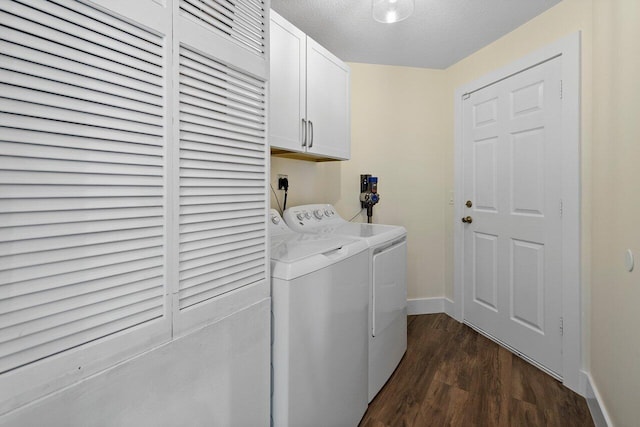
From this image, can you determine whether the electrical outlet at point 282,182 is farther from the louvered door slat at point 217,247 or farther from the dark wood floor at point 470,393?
the dark wood floor at point 470,393

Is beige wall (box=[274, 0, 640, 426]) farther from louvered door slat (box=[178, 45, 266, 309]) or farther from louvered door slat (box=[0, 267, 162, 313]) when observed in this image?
louvered door slat (box=[0, 267, 162, 313])

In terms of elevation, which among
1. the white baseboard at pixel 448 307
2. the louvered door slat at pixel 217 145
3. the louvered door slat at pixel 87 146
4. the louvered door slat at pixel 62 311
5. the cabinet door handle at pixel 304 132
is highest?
the cabinet door handle at pixel 304 132

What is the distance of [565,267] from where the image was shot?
196 centimetres

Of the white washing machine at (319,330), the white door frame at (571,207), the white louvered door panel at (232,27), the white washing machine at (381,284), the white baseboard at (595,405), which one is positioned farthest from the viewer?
the white door frame at (571,207)

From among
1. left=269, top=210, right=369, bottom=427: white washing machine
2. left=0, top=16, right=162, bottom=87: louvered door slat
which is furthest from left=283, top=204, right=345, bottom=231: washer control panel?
left=0, top=16, right=162, bottom=87: louvered door slat

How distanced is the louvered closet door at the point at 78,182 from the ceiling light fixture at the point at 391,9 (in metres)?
1.36

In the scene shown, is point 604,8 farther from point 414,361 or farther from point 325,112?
point 414,361

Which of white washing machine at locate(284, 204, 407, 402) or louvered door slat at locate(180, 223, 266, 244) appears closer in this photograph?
louvered door slat at locate(180, 223, 266, 244)

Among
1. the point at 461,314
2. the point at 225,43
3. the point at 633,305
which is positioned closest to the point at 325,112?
the point at 225,43

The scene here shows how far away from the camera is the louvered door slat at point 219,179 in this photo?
0.85 m

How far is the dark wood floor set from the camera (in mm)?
1646

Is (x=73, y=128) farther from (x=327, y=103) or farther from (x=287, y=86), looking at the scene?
(x=327, y=103)

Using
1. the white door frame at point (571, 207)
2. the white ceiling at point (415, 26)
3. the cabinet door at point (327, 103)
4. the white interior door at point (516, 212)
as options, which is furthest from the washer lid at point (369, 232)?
the white ceiling at point (415, 26)

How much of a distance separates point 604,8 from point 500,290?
1883 mm
